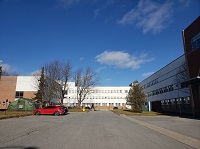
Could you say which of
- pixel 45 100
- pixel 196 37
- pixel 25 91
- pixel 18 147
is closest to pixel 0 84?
pixel 25 91

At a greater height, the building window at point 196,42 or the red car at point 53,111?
Result: the building window at point 196,42

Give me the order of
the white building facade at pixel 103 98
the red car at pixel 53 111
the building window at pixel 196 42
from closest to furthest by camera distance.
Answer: the building window at pixel 196 42, the red car at pixel 53 111, the white building facade at pixel 103 98

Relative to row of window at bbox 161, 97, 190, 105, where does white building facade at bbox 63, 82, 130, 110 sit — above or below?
above

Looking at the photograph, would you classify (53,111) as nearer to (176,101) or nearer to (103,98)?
(176,101)

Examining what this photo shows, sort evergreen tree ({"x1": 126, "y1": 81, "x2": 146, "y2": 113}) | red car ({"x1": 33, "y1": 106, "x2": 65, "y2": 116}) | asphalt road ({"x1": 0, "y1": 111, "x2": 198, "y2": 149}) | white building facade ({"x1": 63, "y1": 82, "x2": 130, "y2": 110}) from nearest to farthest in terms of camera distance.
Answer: asphalt road ({"x1": 0, "y1": 111, "x2": 198, "y2": 149}), red car ({"x1": 33, "y1": 106, "x2": 65, "y2": 116}), evergreen tree ({"x1": 126, "y1": 81, "x2": 146, "y2": 113}), white building facade ({"x1": 63, "y1": 82, "x2": 130, "y2": 110})

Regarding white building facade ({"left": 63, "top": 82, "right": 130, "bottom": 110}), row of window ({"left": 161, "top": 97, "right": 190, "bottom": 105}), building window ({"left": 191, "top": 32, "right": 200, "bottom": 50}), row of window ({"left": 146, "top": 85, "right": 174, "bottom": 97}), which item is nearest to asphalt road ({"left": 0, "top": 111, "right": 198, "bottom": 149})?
building window ({"left": 191, "top": 32, "right": 200, "bottom": 50})

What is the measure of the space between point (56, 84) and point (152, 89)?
27.9 metres

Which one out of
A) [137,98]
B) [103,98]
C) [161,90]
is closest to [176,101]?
[137,98]

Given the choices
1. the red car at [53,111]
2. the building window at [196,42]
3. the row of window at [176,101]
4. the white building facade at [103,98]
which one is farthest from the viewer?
the white building facade at [103,98]

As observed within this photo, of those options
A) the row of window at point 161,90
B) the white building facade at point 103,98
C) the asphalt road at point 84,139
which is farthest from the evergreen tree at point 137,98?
the white building facade at point 103,98

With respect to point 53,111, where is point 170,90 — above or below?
above

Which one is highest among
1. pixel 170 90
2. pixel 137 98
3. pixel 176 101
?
pixel 170 90

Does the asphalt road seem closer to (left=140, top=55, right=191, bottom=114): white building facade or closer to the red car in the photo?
the red car

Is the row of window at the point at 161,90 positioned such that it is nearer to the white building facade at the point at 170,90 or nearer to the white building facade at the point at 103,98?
the white building facade at the point at 170,90
